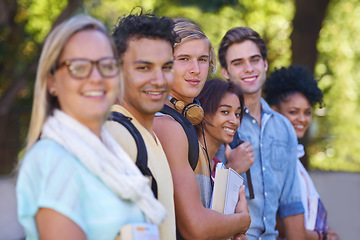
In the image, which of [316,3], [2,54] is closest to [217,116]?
[316,3]

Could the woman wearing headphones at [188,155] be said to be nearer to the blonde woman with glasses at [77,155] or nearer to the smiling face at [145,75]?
the smiling face at [145,75]

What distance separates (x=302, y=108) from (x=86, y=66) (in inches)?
132

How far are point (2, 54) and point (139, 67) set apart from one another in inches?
352

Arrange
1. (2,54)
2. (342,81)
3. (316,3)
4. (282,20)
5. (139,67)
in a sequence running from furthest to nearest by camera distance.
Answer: (342,81), (282,20), (2,54), (316,3), (139,67)

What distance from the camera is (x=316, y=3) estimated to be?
9453 millimetres

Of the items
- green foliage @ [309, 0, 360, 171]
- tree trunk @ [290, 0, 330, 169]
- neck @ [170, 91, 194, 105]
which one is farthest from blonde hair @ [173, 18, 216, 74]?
green foliage @ [309, 0, 360, 171]

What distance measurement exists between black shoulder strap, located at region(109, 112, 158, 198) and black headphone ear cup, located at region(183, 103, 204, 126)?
70cm

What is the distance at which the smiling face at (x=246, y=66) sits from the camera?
14.3 ft

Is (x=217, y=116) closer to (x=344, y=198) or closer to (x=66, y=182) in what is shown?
(x=66, y=182)

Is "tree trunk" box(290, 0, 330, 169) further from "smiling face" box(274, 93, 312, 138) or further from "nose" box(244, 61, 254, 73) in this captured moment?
"nose" box(244, 61, 254, 73)

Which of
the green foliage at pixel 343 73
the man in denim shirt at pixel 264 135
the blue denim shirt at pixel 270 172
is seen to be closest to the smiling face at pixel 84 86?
the blue denim shirt at pixel 270 172

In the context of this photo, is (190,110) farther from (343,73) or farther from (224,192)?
(343,73)

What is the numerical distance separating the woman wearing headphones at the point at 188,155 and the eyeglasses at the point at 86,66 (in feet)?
2.29

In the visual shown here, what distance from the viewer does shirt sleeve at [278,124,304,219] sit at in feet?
14.4
